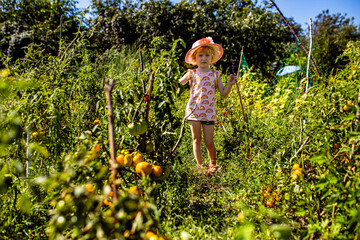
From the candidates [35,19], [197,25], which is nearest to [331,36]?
[197,25]

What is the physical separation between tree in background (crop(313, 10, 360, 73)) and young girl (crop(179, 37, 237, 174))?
12.6 metres

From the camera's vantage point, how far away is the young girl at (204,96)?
2.35 m

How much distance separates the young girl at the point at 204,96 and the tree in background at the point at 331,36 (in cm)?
1264

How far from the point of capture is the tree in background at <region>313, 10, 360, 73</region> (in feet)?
46.9

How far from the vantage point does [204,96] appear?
2.41 meters

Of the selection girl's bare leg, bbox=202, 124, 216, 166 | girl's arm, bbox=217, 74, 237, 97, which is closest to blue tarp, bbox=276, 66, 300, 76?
girl's arm, bbox=217, 74, 237, 97

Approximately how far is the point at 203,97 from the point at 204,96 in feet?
0.05

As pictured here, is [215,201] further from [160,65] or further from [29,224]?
[29,224]

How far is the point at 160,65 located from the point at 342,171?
102 cm

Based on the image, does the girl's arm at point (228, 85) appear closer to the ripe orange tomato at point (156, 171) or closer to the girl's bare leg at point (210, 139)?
the girl's bare leg at point (210, 139)

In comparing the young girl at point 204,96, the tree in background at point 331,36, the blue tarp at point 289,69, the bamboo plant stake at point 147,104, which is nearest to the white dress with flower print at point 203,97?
the young girl at point 204,96

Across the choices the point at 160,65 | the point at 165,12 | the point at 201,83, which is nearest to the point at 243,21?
the point at 165,12

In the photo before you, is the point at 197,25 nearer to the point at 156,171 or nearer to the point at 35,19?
the point at 35,19

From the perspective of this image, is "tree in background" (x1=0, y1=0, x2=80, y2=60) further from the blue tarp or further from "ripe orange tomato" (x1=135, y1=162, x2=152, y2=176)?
"ripe orange tomato" (x1=135, y1=162, x2=152, y2=176)
